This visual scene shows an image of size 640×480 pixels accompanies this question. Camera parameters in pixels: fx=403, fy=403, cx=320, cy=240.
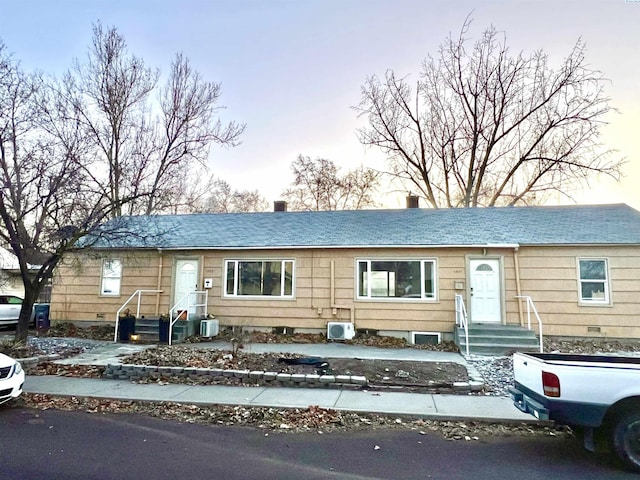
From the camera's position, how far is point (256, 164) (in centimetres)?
2028

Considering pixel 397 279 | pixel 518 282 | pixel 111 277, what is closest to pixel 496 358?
pixel 518 282

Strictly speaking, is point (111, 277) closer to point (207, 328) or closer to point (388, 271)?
point (207, 328)

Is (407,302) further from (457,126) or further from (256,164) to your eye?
(457,126)

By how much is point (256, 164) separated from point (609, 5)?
14706 mm

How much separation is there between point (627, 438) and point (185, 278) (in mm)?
11978

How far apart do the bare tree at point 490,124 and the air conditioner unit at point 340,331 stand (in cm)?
Answer: 1458

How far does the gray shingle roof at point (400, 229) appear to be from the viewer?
1159cm

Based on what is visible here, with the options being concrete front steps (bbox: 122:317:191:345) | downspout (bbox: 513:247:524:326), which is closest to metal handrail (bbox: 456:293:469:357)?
downspout (bbox: 513:247:524:326)

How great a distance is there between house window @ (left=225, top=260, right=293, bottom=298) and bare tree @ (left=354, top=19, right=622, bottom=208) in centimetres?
1452

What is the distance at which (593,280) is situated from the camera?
11.1 m

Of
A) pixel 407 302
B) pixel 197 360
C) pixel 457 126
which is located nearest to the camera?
pixel 197 360

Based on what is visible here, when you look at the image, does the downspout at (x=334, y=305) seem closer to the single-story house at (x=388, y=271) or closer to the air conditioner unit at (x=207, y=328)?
the single-story house at (x=388, y=271)

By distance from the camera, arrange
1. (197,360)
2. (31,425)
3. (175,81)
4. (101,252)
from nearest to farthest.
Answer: (31,425) → (197,360) → (101,252) → (175,81)

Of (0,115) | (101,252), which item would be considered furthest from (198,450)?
(101,252)
